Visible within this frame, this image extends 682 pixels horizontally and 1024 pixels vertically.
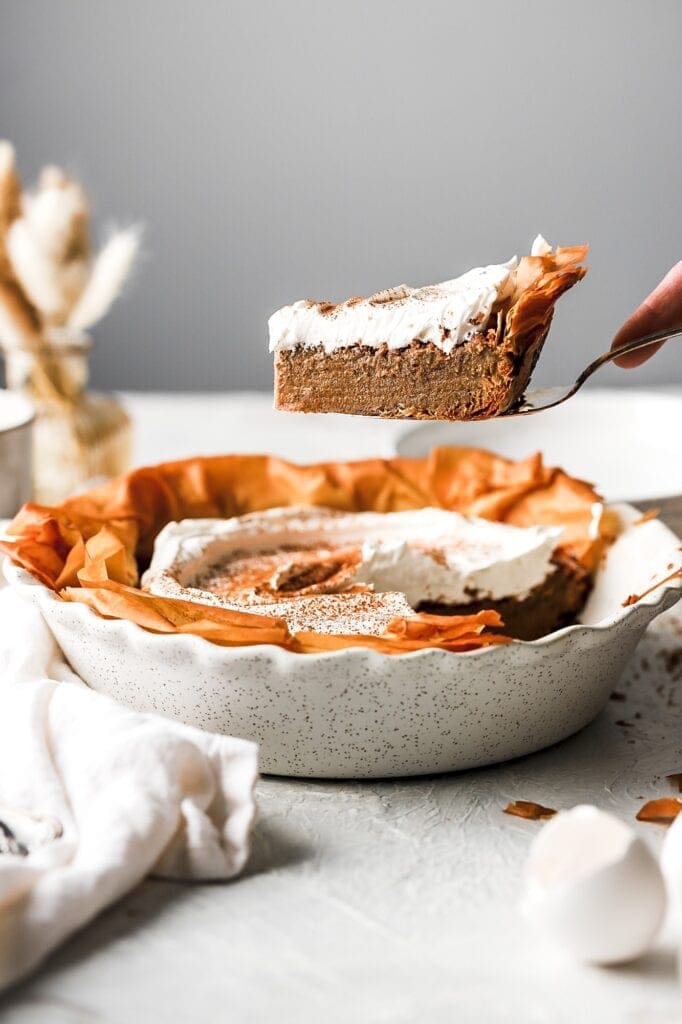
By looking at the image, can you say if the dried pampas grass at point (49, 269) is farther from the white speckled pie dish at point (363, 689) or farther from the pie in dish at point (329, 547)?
the white speckled pie dish at point (363, 689)

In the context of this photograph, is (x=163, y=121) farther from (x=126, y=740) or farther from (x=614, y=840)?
(x=614, y=840)

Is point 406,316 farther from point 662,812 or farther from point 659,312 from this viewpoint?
point 662,812

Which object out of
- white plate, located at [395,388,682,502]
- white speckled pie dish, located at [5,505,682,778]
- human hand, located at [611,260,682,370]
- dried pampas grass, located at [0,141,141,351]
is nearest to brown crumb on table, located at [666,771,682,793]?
white speckled pie dish, located at [5,505,682,778]

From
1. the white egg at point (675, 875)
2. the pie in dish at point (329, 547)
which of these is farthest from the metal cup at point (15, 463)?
the white egg at point (675, 875)

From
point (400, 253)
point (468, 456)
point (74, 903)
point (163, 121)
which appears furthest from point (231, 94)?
point (74, 903)

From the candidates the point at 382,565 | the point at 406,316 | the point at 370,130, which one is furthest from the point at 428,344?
the point at 370,130

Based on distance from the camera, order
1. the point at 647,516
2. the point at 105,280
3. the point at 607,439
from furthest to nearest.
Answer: the point at 105,280
the point at 607,439
the point at 647,516
